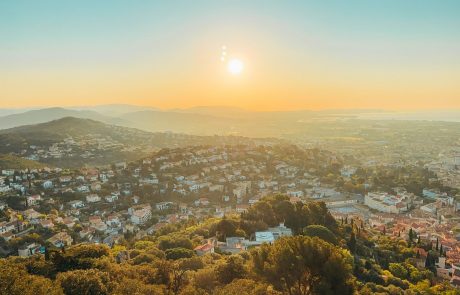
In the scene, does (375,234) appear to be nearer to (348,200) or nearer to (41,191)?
(348,200)

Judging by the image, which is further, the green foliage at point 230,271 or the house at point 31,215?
the house at point 31,215

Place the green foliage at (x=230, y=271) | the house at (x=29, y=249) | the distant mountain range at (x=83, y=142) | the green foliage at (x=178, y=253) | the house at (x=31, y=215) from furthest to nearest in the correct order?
the distant mountain range at (x=83, y=142) < the house at (x=31, y=215) < the house at (x=29, y=249) < the green foliage at (x=178, y=253) < the green foliage at (x=230, y=271)

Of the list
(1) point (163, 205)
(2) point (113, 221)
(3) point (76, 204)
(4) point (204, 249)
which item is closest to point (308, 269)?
(4) point (204, 249)

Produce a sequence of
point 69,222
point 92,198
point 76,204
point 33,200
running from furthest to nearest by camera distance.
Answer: point 92,198 → point 76,204 → point 33,200 → point 69,222

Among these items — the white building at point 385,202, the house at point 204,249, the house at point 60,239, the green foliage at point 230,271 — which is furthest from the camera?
the white building at point 385,202

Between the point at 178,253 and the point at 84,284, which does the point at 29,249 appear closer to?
the point at 178,253

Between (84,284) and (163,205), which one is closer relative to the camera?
(84,284)

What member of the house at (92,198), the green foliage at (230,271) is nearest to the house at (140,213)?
the house at (92,198)

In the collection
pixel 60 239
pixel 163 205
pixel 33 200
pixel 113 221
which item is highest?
pixel 33 200

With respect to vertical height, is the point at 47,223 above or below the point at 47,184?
below

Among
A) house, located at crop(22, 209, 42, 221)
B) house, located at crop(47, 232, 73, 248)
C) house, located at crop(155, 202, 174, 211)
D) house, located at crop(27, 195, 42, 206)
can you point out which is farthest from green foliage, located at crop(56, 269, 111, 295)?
house, located at crop(155, 202, 174, 211)

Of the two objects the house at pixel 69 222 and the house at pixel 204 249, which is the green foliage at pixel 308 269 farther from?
Result: the house at pixel 69 222

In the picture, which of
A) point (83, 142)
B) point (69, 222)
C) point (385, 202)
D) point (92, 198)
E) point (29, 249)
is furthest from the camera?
point (83, 142)
